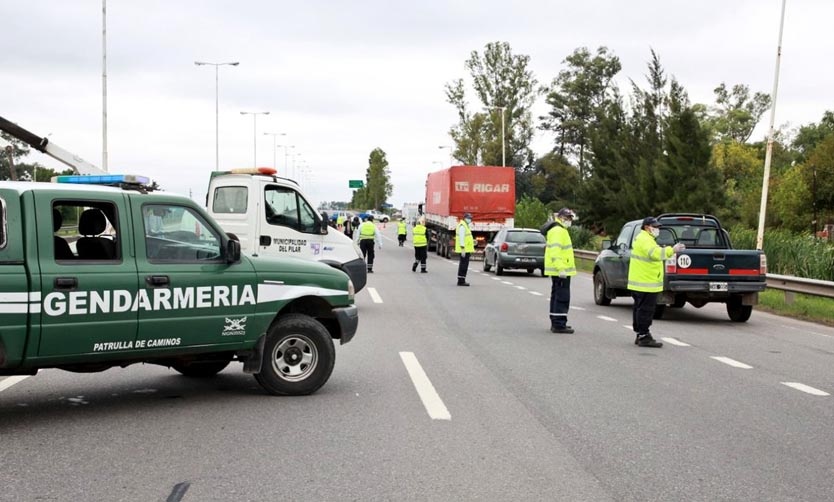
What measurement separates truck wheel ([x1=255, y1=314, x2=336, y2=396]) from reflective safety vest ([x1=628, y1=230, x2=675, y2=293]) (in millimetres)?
5327

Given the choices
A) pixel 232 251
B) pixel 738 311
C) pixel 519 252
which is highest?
pixel 232 251

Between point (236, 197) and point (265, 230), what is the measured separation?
69 centimetres

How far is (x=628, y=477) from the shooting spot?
5473mm

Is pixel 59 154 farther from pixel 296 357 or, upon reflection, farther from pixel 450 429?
pixel 450 429

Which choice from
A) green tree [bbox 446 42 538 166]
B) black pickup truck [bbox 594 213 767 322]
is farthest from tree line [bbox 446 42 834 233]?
black pickup truck [bbox 594 213 767 322]

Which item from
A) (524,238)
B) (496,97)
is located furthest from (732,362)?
(496,97)

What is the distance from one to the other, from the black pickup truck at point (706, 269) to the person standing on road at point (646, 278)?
259 cm

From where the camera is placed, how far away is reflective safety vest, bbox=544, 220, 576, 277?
510 inches

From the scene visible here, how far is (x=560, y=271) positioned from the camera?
42.3ft

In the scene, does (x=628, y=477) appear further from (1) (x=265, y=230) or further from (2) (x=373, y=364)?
(1) (x=265, y=230)

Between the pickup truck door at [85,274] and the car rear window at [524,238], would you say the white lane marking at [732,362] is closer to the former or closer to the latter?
the pickup truck door at [85,274]

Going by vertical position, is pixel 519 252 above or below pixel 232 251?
below

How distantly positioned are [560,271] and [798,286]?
6.64 m

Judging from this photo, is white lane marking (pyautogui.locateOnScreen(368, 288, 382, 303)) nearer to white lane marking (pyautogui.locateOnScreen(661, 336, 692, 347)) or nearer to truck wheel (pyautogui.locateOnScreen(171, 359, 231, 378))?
white lane marking (pyautogui.locateOnScreen(661, 336, 692, 347))
